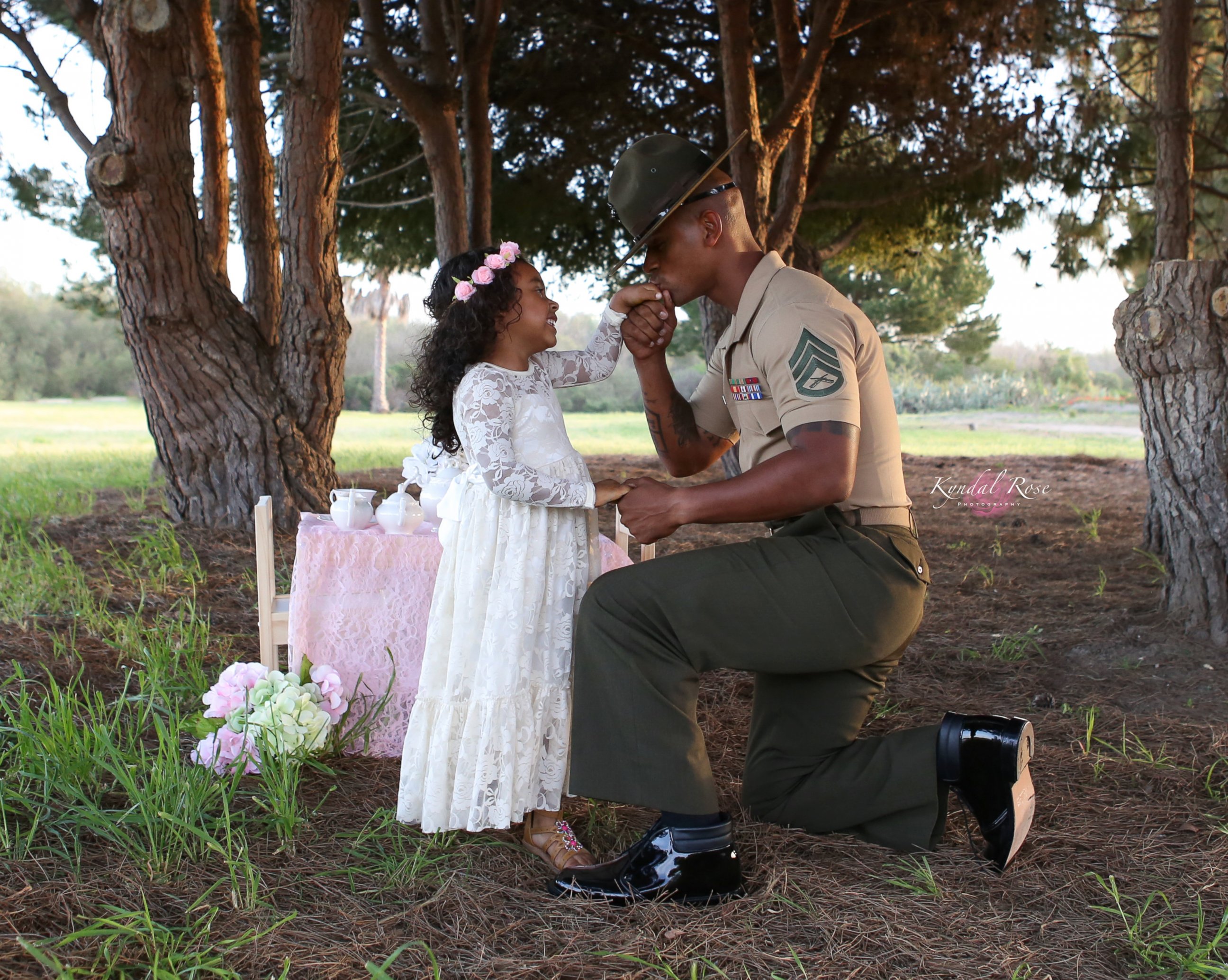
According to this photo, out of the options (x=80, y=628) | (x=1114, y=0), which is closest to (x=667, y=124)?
(x=1114, y=0)

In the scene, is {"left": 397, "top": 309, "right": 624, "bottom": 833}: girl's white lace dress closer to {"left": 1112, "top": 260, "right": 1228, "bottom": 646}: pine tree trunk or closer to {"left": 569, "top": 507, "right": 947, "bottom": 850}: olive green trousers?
{"left": 569, "top": 507, "right": 947, "bottom": 850}: olive green trousers

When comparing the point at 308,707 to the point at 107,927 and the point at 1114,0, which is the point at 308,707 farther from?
Result: the point at 1114,0

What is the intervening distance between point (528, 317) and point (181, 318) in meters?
3.10

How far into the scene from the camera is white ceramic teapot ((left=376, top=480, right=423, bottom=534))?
9.15 ft

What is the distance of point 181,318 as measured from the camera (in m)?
4.62

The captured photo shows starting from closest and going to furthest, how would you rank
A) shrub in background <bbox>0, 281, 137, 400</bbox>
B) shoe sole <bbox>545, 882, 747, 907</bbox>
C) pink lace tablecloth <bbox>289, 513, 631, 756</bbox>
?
shoe sole <bbox>545, 882, 747, 907</bbox>
pink lace tablecloth <bbox>289, 513, 631, 756</bbox>
shrub in background <bbox>0, 281, 137, 400</bbox>

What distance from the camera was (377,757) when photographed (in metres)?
2.69

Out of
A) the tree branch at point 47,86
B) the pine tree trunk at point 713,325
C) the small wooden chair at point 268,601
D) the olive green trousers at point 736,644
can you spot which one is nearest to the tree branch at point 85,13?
the tree branch at point 47,86

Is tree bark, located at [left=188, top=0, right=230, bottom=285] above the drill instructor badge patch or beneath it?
above

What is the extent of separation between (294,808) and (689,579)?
98cm

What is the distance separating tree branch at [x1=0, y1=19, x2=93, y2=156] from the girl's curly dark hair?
4805 millimetres

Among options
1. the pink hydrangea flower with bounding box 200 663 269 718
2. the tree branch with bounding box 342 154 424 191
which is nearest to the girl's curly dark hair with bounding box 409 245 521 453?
the pink hydrangea flower with bounding box 200 663 269 718

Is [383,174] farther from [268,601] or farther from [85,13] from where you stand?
[268,601]

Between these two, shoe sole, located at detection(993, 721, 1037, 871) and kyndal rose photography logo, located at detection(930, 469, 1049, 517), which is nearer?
shoe sole, located at detection(993, 721, 1037, 871)
